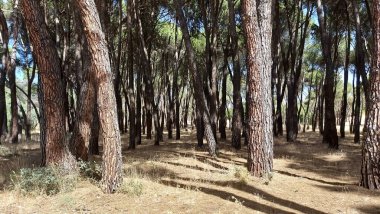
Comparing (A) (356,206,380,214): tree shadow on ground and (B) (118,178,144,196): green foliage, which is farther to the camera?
(B) (118,178,144,196): green foliage

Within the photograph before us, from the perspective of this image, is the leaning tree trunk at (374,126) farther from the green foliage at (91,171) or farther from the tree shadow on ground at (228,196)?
the green foliage at (91,171)

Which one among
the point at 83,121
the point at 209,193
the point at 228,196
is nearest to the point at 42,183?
the point at 83,121

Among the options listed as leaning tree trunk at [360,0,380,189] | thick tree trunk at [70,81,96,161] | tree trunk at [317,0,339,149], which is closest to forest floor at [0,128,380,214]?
leaning tree trunk at [360,0,380,189]

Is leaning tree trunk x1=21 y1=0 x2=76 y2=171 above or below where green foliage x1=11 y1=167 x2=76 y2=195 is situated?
above

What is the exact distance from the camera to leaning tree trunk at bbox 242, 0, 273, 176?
823 cm

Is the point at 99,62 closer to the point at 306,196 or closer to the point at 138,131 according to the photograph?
the point at 306,196

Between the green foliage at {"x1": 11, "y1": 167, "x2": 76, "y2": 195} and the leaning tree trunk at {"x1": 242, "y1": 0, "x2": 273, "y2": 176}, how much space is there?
3689 millimetres

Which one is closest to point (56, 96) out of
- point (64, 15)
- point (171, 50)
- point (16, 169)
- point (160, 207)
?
point (16, 169)

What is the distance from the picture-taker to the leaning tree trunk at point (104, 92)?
679 centimetres

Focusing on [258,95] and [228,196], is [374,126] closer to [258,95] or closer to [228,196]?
[258,95]

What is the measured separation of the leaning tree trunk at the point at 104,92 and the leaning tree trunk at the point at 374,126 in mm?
4658

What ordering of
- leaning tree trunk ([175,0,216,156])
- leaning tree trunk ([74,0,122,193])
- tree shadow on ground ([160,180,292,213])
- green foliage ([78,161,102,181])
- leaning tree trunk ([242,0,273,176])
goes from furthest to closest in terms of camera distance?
1. leaning tree trunk ([175,0,216,156])
2. leaning tree trunk ([242,0,273,176])
3. green foliage ([78,161,102,181])
4. leaning tree trunk ([74,0,122,193])
5. tree shadow on ground ([160,180,292,213])

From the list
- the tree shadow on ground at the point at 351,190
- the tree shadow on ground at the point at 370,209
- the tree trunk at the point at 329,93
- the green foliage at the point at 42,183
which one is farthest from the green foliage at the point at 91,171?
the tree trunk at the point at 329,93

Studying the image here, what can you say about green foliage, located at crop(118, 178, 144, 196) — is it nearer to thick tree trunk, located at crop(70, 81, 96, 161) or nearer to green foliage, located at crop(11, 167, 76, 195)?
green foliage, located at crop(11, 167, 76, 195)
